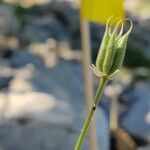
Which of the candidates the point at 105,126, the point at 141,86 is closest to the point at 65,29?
the point at 141,86

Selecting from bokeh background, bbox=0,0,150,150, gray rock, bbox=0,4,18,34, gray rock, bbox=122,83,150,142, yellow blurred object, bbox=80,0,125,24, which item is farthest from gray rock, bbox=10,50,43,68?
yellow blurred object, bbox=80,0,125,24

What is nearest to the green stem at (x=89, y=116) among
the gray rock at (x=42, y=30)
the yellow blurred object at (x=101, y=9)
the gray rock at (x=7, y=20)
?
the yellow blurred object at (x=101, y=9)

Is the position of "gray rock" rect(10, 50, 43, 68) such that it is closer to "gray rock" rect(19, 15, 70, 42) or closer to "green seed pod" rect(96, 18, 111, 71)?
"gray rock" rect(19, 15, 70, 42)

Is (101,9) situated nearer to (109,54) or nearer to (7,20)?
(109,54)

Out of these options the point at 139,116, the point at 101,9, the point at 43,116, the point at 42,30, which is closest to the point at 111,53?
the point at 101,9

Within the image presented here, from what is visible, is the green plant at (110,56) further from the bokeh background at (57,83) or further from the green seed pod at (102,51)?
the bokeh background at (57,83)
